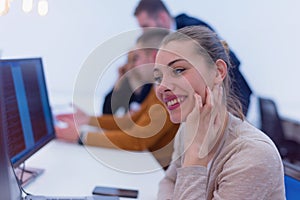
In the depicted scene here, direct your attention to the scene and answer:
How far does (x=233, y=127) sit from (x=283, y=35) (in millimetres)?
1912

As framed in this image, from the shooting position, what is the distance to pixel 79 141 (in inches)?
69.3

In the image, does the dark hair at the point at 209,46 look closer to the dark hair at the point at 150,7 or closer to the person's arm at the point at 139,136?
the person's arm at the point at 139,136

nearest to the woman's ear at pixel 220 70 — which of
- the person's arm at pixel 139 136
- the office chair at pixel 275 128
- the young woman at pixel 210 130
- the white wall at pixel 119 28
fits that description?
the young woman at pixel 210 130

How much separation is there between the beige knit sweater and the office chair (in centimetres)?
175

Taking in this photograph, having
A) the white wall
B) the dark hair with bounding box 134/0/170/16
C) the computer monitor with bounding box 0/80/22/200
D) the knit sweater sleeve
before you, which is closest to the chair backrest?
the white wall

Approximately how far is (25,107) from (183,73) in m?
0.61

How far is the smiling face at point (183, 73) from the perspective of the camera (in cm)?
96

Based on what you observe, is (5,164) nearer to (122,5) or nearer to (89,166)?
(89,166)

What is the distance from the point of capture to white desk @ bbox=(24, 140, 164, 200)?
3.85ft

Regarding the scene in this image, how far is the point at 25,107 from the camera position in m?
1.21

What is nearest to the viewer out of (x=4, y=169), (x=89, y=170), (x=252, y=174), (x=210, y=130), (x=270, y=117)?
(x=4, y=169)

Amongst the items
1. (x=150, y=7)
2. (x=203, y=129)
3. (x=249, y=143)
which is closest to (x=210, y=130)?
(x=203, y=129)

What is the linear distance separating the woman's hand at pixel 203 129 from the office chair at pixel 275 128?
5.82 feet

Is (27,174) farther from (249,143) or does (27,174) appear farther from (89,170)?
(249,143)
